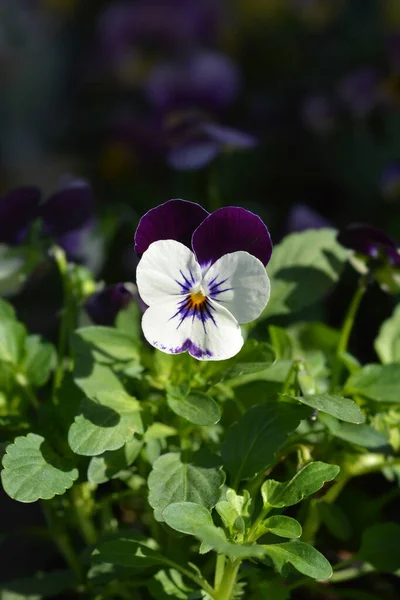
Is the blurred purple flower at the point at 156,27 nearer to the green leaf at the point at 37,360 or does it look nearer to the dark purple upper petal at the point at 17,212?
the dark purple upper petal at the point at 17,212

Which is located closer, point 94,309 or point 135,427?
point 135,427

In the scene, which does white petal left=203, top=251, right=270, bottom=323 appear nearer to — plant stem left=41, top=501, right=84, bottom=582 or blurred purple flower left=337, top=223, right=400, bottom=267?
blurred purple flower left=337, top=223, right=400, bottom=267

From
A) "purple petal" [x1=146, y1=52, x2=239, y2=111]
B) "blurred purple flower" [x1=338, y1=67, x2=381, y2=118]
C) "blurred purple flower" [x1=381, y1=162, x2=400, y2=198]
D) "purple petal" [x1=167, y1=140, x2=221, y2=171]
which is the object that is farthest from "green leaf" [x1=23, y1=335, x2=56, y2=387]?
"blurred purple flower" [x1=338, y1=67, x2=381, y2=118]

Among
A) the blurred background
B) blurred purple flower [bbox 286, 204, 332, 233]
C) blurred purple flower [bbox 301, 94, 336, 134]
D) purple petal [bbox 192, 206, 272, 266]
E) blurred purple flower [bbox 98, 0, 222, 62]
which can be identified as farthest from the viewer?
blurred purple flower [bbox 98, 0, 222, 62]

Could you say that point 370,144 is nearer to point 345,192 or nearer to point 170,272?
point 345,192

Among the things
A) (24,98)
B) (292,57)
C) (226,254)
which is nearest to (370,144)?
(292,57)

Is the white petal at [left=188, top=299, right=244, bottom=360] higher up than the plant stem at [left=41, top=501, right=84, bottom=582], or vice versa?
the white petal at [left=188, top=299, right=244, bottom=360]
